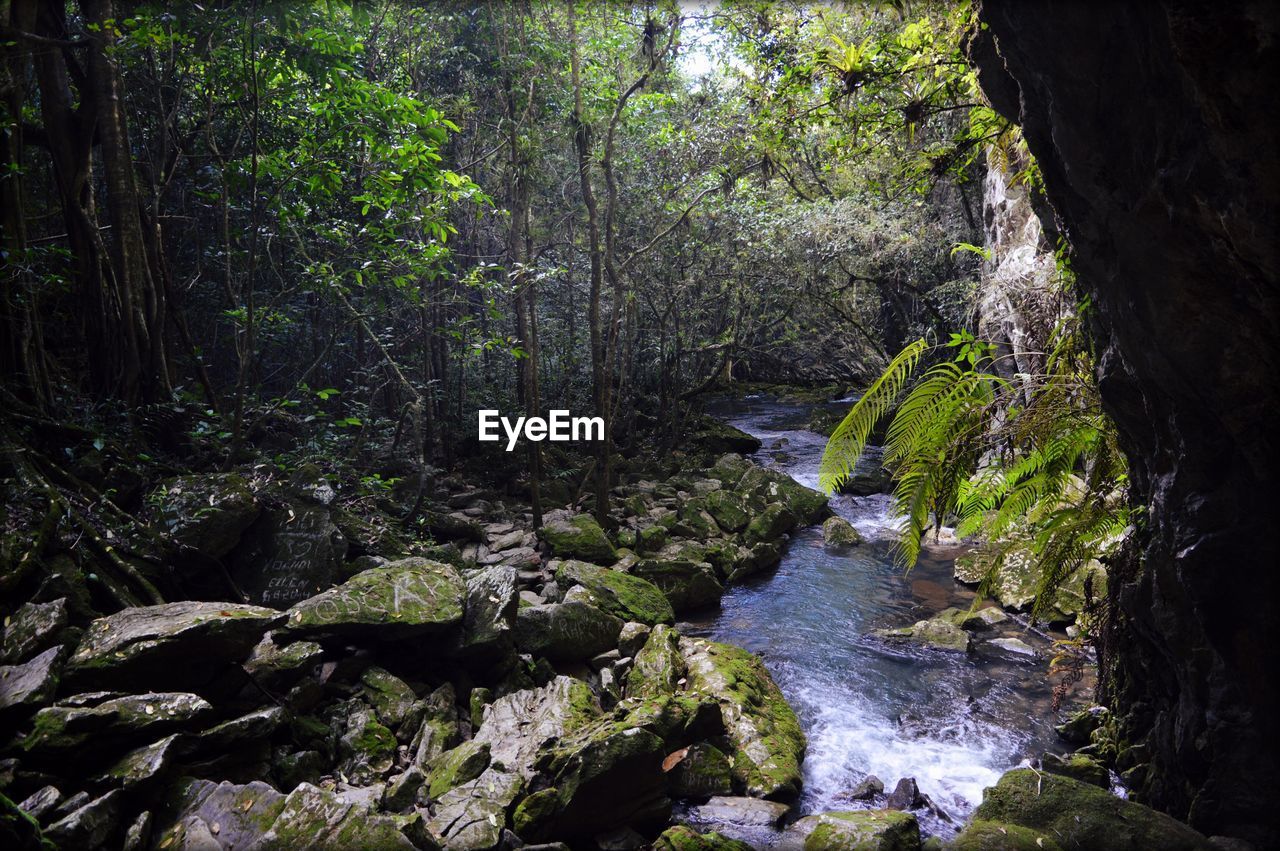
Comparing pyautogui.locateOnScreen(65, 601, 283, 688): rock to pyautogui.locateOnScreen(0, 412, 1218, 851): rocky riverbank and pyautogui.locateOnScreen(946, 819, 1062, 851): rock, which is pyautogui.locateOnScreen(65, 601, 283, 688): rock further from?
pyautogui.locateOnScreen(946, 819, 1062, 851): rock

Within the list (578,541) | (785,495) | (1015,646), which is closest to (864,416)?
(1015,646)

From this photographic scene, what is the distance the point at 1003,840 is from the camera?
342 centimetres

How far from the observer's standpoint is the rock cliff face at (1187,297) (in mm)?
2062

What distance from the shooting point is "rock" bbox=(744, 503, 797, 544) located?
1056 cm

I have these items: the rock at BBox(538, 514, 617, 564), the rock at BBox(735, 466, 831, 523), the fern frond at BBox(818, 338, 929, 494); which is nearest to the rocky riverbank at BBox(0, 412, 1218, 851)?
the rock at BBox(538, 514, 617, 564)

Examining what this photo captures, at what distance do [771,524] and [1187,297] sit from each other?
27.8ft

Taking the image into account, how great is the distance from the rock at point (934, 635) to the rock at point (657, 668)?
264cm

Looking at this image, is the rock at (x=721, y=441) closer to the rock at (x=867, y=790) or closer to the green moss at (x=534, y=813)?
the rock at (x=867, y=790)

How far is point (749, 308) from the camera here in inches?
641

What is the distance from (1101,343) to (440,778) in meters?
4.39

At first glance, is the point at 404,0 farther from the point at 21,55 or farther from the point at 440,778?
the point at 440,778

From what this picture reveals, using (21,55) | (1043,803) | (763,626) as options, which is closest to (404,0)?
(21,55)

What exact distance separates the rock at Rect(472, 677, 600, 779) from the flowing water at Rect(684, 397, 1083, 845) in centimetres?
128

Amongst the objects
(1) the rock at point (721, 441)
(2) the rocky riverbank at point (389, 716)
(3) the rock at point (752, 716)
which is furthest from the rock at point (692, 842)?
(1) the rock at point (721, 441)
